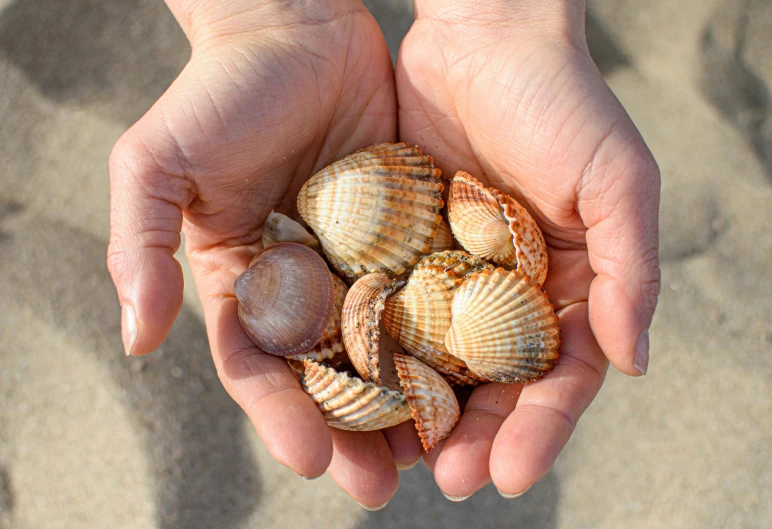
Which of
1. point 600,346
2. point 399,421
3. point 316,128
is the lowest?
point 399,421

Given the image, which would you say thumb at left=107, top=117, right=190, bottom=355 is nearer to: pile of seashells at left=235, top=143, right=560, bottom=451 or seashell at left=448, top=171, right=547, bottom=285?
pile of seashells at left=235, top=143, right=560, bottom=451

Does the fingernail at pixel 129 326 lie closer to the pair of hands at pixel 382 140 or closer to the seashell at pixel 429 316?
the pair of hands at pixel 382 140

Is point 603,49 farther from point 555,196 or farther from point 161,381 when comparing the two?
point 161,381

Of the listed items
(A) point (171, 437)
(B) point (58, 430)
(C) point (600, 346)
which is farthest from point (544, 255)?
(B) point (58, 430)

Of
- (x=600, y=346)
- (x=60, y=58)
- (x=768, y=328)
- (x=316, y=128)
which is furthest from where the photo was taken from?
(x=60, y=58)

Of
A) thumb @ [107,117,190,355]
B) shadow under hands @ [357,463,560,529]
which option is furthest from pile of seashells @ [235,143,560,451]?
shadow under hands @ [357,463,560,529]

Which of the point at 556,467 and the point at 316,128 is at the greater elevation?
the point at 316,128

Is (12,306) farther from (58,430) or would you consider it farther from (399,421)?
(399,421)
